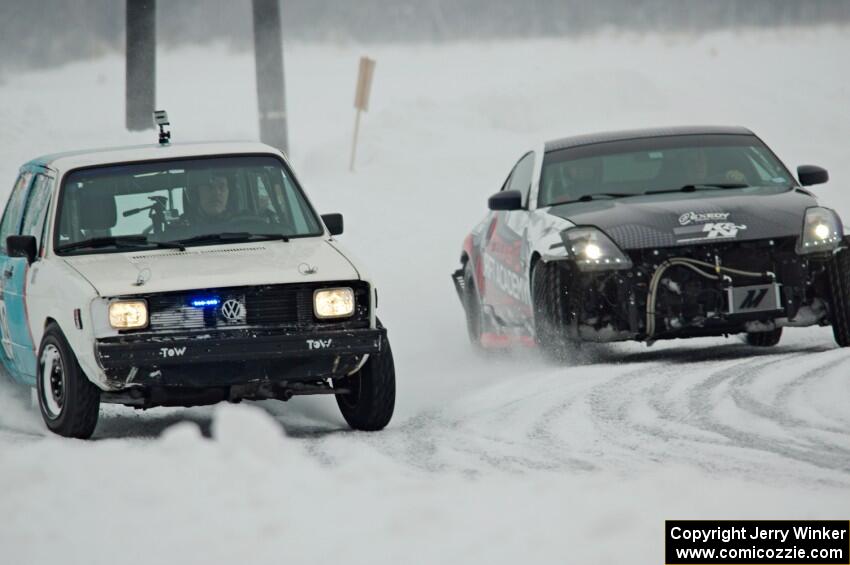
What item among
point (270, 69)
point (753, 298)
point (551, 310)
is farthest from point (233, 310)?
point (270, 69)

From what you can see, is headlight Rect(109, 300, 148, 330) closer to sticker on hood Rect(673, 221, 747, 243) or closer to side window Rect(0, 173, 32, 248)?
side window Rect(0, 173, 32, 248)

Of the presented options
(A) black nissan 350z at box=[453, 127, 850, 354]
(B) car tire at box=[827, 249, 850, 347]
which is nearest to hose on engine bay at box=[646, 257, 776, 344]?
(A) black nissan 350z at box=[453, 127, 850, 354]

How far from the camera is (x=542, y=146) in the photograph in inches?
536

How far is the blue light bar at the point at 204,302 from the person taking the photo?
9.48 meters

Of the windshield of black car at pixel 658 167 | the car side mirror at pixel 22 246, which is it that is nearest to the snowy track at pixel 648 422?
the windshield of black car at pixel 658 167

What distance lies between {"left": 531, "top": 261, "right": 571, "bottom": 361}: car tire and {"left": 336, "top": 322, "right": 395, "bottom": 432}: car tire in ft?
6.64

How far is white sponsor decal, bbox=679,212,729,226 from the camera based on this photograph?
38.2 feet

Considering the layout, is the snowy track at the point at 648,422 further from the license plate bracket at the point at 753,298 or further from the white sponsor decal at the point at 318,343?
the white sponsor decal at the point at 318,343

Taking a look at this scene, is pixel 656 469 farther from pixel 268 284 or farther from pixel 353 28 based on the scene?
pixel 353 28

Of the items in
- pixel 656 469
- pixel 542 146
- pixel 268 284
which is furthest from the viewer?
pixel 542 146

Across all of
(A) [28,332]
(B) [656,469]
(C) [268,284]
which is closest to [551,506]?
(B) [656,469]

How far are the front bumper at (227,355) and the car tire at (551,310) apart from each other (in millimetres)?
2306

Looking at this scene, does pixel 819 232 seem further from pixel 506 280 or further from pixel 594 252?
pixel 506 280

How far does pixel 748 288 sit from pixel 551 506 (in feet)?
15.1
